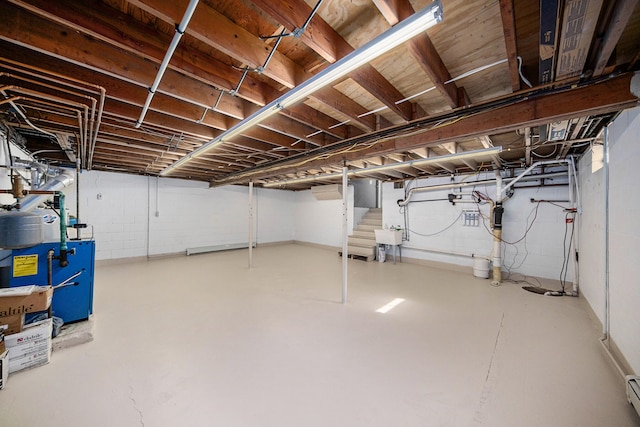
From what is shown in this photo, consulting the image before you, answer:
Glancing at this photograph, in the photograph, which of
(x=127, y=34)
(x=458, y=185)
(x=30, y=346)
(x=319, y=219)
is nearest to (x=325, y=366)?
(x=30, y=346)

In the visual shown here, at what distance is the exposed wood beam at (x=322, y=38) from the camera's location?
1263 mm

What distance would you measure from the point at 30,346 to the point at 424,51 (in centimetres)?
383

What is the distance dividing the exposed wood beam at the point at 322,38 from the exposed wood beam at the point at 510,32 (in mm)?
846

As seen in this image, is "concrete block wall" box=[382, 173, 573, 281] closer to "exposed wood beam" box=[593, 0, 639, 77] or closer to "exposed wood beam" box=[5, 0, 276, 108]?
"exposed wood beam" box=[593, 0, 639, 77]

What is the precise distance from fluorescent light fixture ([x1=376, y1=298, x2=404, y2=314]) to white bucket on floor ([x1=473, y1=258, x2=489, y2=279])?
227 cm

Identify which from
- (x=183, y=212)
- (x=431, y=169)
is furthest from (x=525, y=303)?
(x=183, y=212)

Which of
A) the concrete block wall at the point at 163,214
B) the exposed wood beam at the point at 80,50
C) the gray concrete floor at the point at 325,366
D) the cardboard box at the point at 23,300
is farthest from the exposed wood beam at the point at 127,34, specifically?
the concrete block wall at the point at 163,214

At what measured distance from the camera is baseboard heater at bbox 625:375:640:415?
1471 mm

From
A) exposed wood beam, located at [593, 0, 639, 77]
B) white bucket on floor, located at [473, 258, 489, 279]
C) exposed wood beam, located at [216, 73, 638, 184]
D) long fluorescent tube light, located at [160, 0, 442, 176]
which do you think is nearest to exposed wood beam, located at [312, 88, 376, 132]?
long fluorescent tube light, located at [160, 0, 442, 176]

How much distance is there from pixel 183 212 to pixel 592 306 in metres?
8.72

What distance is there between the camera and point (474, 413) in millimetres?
1553

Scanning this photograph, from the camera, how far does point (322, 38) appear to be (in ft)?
4.87

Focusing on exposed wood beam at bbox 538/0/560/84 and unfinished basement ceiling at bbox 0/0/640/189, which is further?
unfinished basement ceiling at bbox 0/0/640/189

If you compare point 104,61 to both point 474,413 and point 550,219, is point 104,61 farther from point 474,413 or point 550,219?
point 550,219
